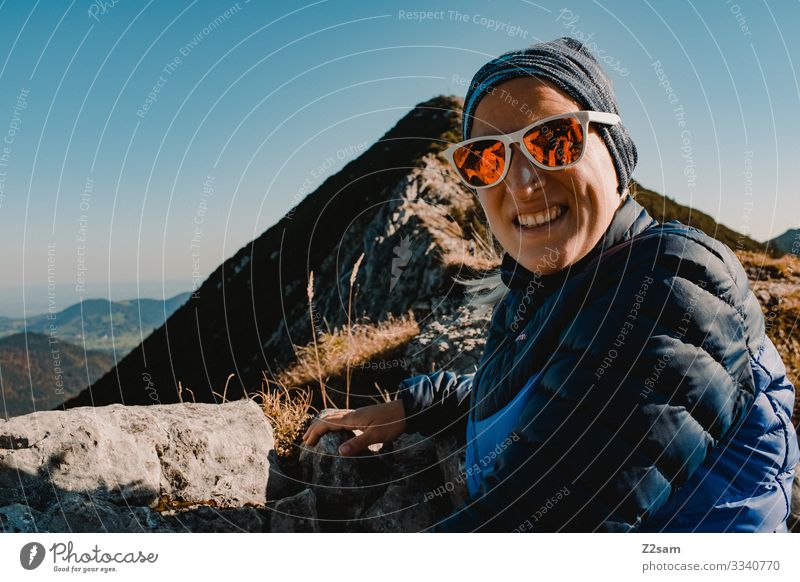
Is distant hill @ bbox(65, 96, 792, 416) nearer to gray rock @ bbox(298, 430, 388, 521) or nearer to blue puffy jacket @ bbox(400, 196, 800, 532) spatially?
gray rock @ bbox(298, 430, 388, 521)

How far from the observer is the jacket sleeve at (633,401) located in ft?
4.31

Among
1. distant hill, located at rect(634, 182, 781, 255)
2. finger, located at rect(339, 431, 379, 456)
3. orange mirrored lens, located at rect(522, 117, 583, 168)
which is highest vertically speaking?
distant hill, located at rect(634, 182, 781, 255)

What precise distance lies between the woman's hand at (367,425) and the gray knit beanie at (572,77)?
5.57ft

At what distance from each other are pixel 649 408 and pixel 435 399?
1665 mm

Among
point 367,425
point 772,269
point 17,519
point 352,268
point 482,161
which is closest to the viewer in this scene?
point 482,161

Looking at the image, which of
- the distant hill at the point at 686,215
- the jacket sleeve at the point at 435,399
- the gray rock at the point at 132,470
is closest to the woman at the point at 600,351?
the jacket sleeve at the point at 435,399

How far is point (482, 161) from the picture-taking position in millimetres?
1943

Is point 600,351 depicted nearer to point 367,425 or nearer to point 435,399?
point 435,399

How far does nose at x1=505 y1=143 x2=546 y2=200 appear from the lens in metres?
1.77

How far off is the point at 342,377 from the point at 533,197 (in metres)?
4.92

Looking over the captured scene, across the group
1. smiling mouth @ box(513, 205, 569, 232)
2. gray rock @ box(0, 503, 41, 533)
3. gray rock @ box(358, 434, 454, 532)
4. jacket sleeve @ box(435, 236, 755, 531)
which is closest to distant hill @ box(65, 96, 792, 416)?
gray rock @ box(358, 434, 454, 532)

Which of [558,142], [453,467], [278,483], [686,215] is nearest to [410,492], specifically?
[453,467]

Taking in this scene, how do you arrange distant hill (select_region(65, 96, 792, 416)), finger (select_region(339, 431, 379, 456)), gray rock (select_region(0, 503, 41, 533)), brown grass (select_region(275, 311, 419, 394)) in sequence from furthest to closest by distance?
distant hill (select_region(65, 96, 792, 416))
brown grass (select_region(275, 311, 419, 394))
finger (select_region(339, 431, 379, 456))
gray rock (select_region(0, 503, 41, 533))
